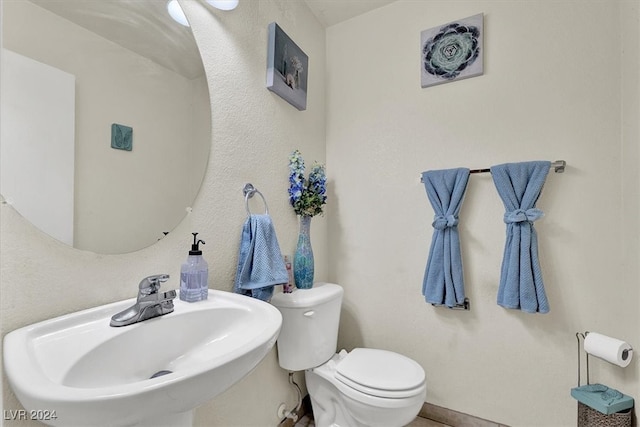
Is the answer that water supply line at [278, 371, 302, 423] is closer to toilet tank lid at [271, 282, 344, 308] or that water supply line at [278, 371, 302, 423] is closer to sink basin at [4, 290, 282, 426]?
toilet tank lid at [271, 282, 344, 308]

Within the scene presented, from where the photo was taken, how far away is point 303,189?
1531mm

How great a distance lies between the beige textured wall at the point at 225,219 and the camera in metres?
0.66

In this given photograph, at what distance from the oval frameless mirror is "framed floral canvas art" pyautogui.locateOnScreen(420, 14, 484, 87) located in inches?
48.6

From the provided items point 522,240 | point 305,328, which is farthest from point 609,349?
point 305,328

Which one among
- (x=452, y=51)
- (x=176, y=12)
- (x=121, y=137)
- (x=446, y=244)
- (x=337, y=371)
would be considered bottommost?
(x=337, y=371)

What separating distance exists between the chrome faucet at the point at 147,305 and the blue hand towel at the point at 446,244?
4.01 ft

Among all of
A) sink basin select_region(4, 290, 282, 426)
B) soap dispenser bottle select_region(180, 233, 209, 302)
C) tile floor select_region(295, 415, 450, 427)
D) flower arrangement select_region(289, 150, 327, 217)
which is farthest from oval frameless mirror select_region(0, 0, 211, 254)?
tile floor select_region(295, 415, 450, 427)

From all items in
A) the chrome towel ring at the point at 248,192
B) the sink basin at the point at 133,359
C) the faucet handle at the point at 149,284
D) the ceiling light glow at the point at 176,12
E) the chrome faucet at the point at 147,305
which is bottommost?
the sink basin at the point at 133,359

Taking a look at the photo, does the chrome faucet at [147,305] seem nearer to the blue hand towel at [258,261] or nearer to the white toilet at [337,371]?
the blue hand towel at [258,261]

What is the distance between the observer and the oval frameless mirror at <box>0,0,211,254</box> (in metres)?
0.66

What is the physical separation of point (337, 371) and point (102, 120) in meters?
1.32

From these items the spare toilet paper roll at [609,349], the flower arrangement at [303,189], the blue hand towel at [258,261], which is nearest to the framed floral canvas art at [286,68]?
the flower arrangement at [303,189]

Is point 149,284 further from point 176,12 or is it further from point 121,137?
point 176,12

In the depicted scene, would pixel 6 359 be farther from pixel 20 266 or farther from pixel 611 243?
pixel 611 243
